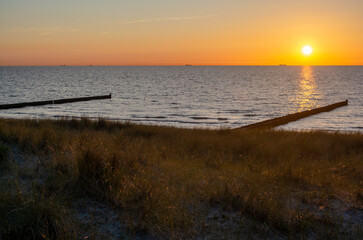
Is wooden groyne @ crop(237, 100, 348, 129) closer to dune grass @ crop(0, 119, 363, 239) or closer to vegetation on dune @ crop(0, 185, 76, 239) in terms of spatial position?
dune grass @ crop(0, 119, 363, 239)

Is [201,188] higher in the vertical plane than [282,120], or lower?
higher

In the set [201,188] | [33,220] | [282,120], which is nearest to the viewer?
[33,220]

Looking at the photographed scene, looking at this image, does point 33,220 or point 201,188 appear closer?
point 33,220

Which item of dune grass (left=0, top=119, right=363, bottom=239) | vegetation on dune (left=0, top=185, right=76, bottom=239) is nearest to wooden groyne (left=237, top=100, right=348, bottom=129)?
dune grass (left=0, top=119, right=363, bottom=239)

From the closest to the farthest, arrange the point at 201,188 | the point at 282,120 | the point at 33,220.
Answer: the point at 33,220, the point at 201,188, the point at 282,120

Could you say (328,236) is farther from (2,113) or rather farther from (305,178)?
(2,113)

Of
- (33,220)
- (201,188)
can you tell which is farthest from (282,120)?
(33,220)

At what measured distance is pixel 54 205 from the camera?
15.1ft

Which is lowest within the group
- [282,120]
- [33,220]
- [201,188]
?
[282,120]

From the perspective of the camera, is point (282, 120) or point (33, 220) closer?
point (33, 220)

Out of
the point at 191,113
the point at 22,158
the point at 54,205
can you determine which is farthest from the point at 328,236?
the point at 191,113

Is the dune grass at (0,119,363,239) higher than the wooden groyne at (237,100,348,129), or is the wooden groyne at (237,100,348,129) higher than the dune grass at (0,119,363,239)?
the dune grass at (0,119,363,239)

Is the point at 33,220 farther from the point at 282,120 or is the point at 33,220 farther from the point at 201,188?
the point at 282,120

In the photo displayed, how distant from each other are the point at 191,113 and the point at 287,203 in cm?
2764
